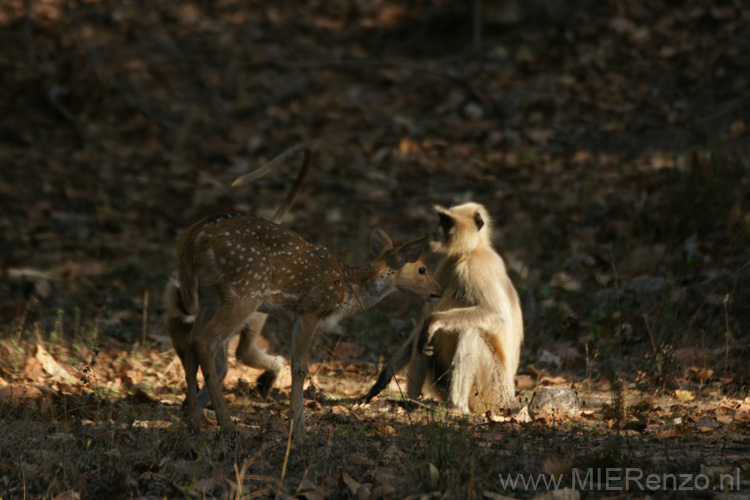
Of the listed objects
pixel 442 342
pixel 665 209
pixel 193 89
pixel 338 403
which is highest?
pixel 193 89

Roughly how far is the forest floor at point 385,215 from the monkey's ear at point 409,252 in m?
0.87

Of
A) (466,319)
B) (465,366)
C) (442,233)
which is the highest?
(442,233)

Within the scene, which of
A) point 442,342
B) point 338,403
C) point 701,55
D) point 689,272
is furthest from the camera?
point 701,55

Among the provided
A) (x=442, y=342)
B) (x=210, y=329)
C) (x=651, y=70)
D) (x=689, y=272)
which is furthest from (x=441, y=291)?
(x=651, y=70)

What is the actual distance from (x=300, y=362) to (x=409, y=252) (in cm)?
118

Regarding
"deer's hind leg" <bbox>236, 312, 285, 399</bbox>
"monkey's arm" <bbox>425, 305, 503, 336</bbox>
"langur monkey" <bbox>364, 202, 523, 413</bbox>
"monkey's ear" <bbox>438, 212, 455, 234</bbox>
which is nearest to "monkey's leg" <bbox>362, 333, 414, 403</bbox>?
"langur monkey" <bbox>364, 202, 523, 413</bbox>

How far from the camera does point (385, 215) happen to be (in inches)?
389

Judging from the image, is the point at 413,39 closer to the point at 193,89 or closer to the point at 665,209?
the point at 193,89

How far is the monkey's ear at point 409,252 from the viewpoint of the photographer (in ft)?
18.6

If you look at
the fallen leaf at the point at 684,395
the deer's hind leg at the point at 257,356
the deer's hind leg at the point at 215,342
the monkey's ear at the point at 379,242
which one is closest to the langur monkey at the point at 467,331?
the monkey's ear at the point at 379,242

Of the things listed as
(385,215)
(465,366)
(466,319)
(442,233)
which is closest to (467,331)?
(466,319)

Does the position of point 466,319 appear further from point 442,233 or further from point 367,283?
point 367,283

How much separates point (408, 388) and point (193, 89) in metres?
8.70

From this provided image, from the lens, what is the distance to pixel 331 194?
34.8 feet
